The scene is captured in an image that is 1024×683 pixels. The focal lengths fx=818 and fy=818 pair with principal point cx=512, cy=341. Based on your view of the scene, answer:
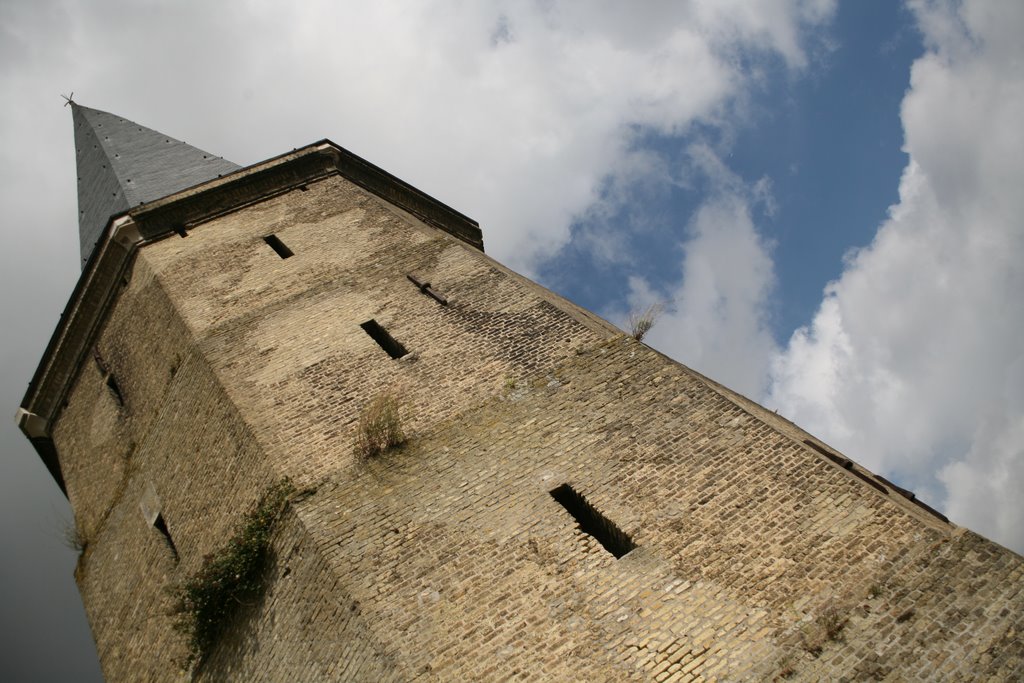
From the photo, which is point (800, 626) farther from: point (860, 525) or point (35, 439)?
point (35, 439)

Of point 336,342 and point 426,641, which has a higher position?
point 336,342

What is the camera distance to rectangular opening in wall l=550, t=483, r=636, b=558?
746 cm

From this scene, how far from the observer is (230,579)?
8.42 meters

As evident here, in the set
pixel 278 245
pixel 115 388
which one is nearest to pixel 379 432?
pixel 278 245

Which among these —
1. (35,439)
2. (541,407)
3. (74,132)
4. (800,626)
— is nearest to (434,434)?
(541,407)

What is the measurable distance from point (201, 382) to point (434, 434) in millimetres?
3486

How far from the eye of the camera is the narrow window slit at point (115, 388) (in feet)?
39.8

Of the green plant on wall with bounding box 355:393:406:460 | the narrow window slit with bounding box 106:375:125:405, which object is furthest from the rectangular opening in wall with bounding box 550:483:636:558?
the narrow window slit with bounding box 106:375:125:405

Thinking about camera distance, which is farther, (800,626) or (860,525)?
(860,525)

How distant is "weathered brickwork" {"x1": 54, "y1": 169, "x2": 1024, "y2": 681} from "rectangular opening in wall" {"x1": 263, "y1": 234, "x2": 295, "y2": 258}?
0.17 meters

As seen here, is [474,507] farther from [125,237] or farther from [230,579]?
[125,237]

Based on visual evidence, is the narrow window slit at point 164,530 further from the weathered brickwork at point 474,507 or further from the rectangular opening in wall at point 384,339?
the rectangular opening in wall at point 384,339

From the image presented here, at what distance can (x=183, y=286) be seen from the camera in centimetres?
1183

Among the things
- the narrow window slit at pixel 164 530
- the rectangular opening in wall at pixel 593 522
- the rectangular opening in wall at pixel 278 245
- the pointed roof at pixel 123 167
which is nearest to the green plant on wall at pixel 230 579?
the narrow window slit at pixel 164 530
